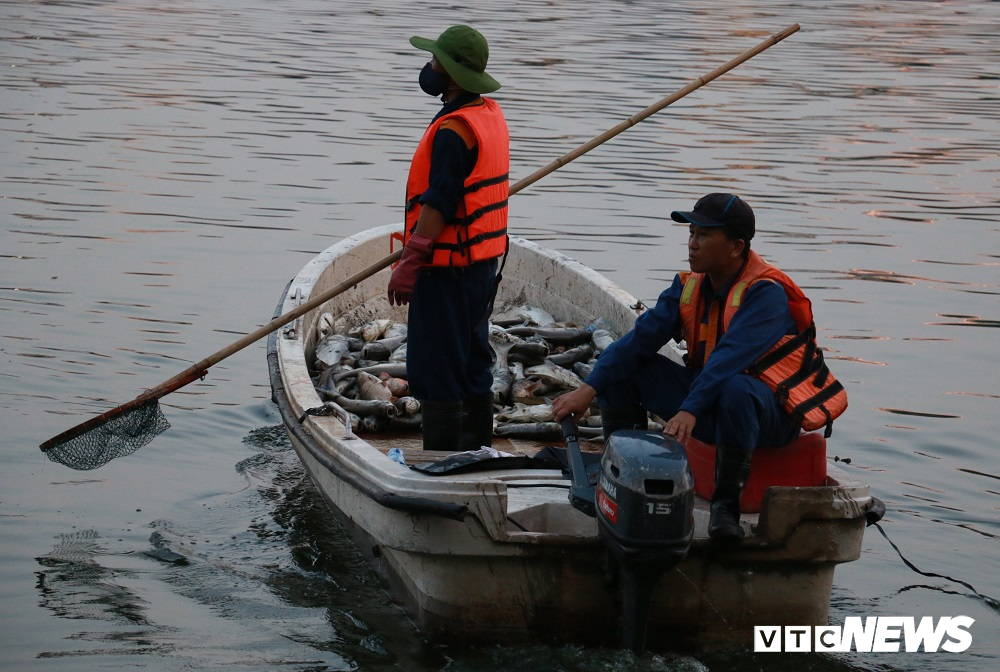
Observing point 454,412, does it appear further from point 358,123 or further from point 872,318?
point 358,123

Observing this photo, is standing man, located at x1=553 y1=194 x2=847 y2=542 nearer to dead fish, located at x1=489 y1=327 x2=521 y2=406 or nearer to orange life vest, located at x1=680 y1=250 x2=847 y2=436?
orange life vest, located at x1=680 y1=250 x2=847 y2=436

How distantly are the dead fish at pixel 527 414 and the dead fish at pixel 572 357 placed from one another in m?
0.54

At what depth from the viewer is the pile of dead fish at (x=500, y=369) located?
6762mm

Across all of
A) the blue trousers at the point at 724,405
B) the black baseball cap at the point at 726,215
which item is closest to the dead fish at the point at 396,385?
the blue trousers at the point at 724,405

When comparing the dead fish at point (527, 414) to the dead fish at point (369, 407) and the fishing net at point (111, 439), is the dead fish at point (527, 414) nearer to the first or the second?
the dead fish at point (369, 407)

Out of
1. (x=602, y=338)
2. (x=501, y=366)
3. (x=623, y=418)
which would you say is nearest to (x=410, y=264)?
(x=623, y=418)

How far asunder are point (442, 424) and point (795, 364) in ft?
6.03

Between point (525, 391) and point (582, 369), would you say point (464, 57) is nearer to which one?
point (525, 391)

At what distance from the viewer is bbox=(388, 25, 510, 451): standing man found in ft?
18.7

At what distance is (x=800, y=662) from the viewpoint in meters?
5.11

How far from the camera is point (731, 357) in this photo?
15.6ft

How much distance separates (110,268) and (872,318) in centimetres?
671

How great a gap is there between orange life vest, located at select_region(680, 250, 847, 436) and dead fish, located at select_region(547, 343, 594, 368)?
8.08 ft

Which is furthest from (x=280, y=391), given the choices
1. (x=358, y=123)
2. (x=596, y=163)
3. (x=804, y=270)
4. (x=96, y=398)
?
(x=358, y=123)
